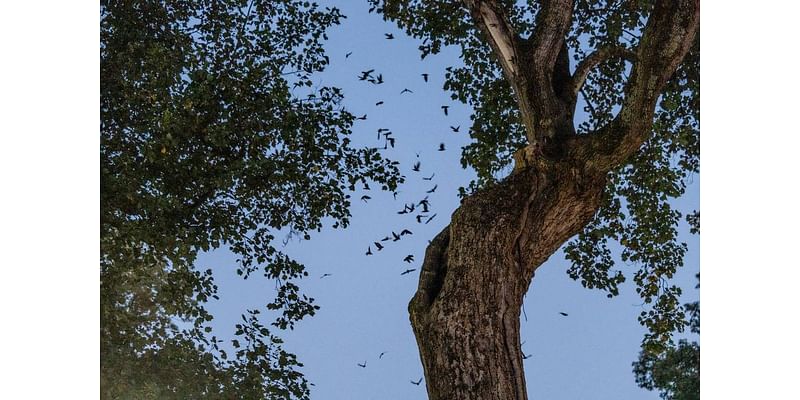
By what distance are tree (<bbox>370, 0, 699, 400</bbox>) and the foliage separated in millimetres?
15

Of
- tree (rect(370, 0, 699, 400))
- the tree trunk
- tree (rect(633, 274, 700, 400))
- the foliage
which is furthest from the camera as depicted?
tree (rect(633, 274, 700, 400))

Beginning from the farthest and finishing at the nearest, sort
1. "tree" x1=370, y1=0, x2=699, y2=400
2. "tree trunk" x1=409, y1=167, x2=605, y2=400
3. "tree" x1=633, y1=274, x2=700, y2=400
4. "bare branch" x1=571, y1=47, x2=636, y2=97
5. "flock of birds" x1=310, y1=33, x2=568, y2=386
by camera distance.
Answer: "tree" x1=633, y1=274, x2=700, y2=400, "flock of birds" x1=310, y1=33, x2=568, y2=386, "bare branch" x1=571, y1=47, x2=636, y2=97, "tree" x1=370, y1=0, x2=699, y2=400, "tree trunk" x1=409, y1=167, x2=605, y2=400

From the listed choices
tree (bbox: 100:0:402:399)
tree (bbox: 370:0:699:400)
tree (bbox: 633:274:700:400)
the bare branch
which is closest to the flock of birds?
tree (bbox: 100:0:402:399)

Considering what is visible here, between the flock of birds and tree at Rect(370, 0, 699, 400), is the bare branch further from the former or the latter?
the flock of birds

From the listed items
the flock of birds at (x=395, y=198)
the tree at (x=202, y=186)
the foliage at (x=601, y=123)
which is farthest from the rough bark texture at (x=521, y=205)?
the tree at (x=202, y=186)

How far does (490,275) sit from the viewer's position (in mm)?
5656

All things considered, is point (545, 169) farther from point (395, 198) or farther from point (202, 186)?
point (202, 186)

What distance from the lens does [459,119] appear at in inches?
360

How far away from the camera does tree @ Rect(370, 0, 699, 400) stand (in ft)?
18.1

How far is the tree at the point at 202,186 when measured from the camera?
7.97 meters

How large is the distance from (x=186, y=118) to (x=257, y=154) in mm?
Answer: 767

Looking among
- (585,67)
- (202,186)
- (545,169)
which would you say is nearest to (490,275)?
(545,169)

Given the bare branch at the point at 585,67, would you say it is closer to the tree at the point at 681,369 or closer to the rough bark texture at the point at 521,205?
the rough bark texture at the point at 521,205
